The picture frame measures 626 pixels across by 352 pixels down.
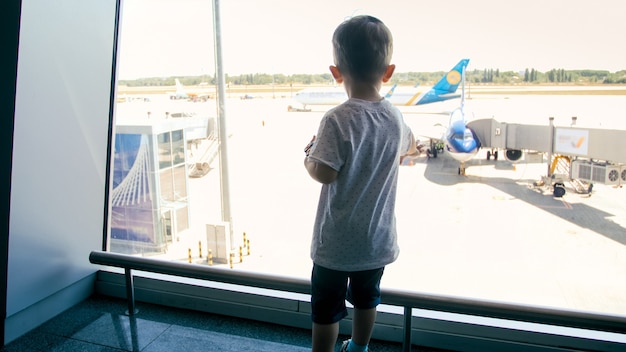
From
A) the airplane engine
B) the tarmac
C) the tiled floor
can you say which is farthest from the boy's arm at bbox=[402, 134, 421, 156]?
the airplane engine

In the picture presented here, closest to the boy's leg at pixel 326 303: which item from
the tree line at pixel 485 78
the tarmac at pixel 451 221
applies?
the tarmac at pixel 451 221

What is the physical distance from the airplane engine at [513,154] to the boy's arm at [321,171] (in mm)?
3280

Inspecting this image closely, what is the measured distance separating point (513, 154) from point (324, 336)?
3434 millimetres

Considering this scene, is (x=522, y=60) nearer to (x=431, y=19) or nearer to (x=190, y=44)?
(x=431, y=19)

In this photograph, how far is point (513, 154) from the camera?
396cm

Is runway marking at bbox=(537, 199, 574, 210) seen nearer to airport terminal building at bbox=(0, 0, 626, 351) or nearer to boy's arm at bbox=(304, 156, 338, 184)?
airport terminal building at bbox=(0, 0, 626, 351)

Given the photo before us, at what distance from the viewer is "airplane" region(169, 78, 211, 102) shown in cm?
315

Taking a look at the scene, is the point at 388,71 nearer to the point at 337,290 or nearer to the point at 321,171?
the point at 321,171

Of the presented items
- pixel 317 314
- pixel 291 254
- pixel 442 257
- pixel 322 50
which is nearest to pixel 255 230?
pixel 291 254

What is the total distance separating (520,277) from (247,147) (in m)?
2.62

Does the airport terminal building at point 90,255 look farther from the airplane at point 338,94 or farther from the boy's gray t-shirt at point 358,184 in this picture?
the airplane at point 338,94

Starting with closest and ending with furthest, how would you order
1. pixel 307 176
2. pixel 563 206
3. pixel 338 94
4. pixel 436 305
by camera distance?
pixel 436 305 → pixel 338 94 → pixel 563 206 → pixel 307 176

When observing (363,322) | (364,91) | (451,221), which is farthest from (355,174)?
(451,221)

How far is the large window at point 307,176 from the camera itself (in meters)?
2.15
